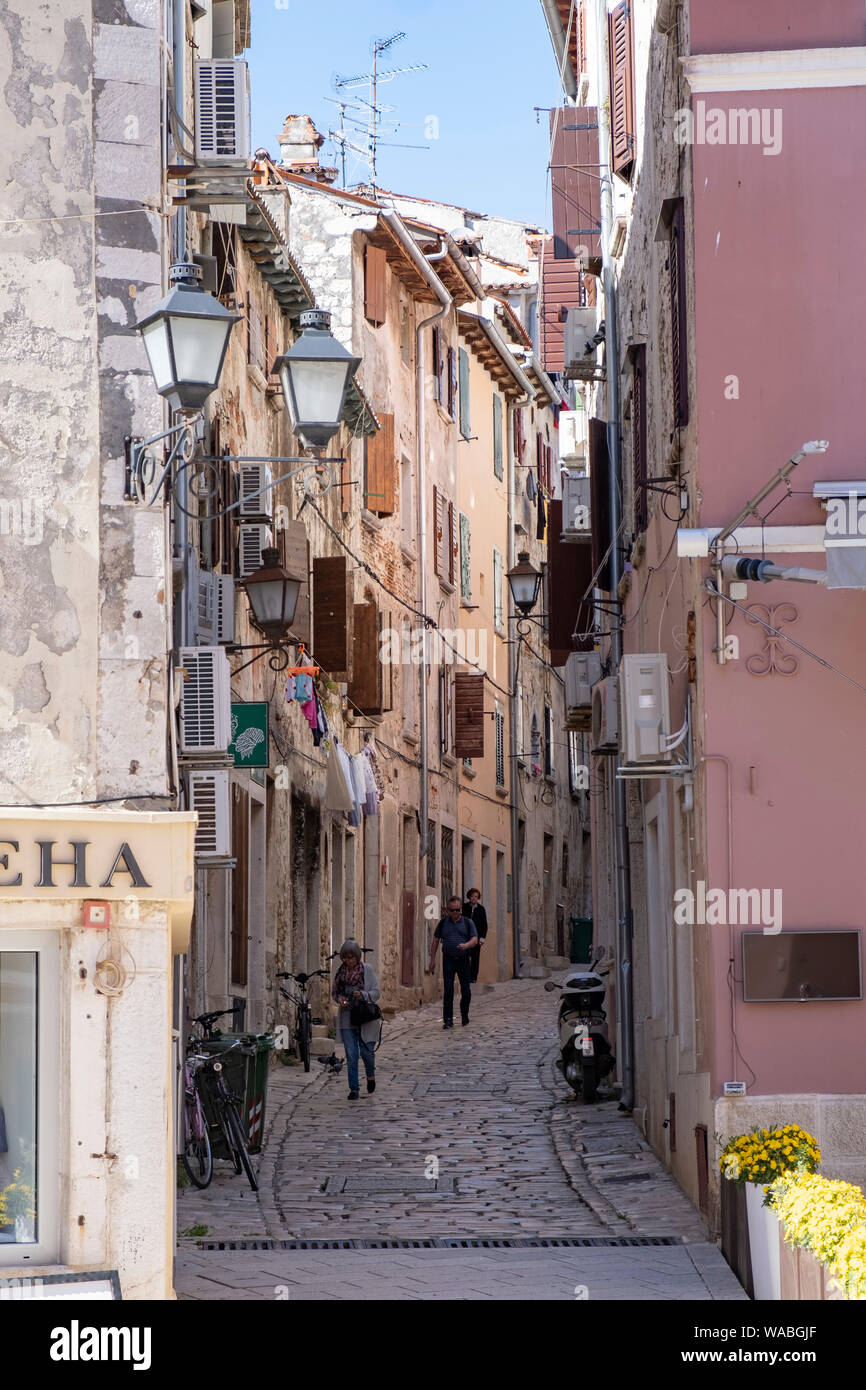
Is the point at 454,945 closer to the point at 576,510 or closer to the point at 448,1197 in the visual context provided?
the point at 576,510

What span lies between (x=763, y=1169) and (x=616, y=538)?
888cm

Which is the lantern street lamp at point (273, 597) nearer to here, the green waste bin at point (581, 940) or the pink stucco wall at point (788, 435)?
the pink stucco wall at point (788, 435)

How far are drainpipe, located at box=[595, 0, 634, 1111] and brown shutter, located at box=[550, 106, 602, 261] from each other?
74 cm

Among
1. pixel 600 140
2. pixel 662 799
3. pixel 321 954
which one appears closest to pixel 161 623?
pixel 662 799

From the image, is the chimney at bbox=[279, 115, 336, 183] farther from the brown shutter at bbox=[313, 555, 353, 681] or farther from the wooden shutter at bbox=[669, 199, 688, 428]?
the wooden shutter at bbox=[669, 199, 688, 428]

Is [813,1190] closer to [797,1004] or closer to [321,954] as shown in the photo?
[797,1004]

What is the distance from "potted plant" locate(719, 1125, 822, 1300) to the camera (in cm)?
878

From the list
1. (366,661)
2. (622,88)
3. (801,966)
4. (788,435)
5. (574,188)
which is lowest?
(801,966)

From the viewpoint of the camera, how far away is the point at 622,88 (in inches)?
669

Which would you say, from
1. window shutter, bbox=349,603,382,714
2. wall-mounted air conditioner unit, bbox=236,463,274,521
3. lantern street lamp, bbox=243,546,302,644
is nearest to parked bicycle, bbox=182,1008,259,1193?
lantern street lamp, bbox=243,546,302,644

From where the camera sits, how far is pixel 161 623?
875cm

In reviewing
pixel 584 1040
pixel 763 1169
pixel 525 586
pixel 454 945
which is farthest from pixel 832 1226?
pixel 454 945

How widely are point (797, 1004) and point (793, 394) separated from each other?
3364 millimetres
